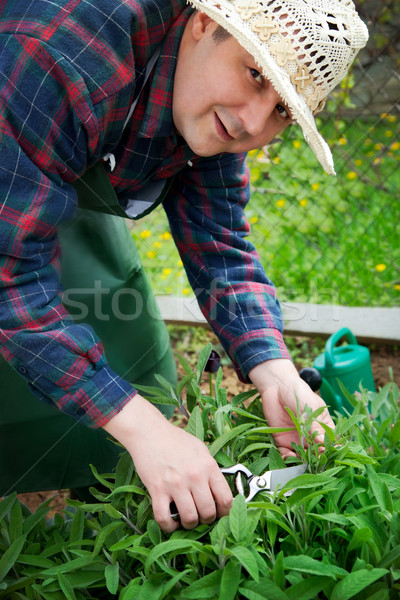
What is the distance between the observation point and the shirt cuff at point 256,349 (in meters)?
1.36

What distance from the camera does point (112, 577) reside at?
97 cm

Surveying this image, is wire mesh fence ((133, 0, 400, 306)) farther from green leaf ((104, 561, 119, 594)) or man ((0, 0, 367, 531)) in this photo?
green leaf ((104, 561, 119, 594))

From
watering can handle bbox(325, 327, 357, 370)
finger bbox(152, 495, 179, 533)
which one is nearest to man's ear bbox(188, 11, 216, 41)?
finger bbox(152, 495, 179, 533)

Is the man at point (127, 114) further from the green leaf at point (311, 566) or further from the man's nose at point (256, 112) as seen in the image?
the green leaf at point (311, 566)

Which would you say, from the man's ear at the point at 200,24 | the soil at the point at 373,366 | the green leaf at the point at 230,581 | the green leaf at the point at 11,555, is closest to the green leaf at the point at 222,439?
the green leaf at the point at 230,581

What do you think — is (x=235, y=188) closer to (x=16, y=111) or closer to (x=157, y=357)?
(x=157, y=357)

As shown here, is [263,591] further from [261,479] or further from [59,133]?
[59,133]

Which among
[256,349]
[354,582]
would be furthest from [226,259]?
[354,582]

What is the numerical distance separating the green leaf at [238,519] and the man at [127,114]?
0.05 meters

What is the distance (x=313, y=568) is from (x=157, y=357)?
0.92 metres

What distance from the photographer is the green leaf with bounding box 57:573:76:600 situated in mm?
968

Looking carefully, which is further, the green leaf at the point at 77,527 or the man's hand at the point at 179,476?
the green leaf at the point at 77,527

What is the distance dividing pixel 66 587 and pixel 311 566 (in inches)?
14.8

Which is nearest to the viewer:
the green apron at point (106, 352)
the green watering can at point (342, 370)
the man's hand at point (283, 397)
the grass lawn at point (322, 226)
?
the man's hand at point (283, 397)
